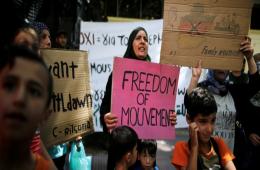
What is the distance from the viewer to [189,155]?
2906 mm

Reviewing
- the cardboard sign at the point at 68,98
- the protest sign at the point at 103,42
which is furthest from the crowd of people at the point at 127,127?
the protest sign at the point at 103,42

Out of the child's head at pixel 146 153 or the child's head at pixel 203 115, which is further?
the child's head at pixel 146 153

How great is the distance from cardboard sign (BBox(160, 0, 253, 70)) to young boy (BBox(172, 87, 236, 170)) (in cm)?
77

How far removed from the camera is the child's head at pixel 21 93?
1475 millimetres

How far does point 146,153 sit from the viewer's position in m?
3.92

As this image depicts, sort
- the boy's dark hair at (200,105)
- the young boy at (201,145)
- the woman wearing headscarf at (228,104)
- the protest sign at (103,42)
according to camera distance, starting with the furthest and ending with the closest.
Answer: the protest sign at (103,42), the woman wearing headscarf at (228,104), the boy's dark hair at (200,105), the young boy at (201,145)

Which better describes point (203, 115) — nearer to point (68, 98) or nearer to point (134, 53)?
point (68, 98)

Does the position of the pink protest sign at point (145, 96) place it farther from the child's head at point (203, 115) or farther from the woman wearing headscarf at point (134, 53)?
the child's head at point (203, 115)

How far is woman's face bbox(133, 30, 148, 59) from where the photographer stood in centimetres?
391

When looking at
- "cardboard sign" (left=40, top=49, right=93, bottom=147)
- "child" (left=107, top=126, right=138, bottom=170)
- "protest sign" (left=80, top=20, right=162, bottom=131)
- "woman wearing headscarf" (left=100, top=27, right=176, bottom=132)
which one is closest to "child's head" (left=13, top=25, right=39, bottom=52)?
"cardboard sign" (left=40, top=49, right=93, bottom=147)

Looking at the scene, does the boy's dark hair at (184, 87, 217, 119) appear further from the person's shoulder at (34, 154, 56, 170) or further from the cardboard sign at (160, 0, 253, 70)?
the person's shoulder at (34, 154, 56, 170)

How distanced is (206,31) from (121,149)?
4.00 ft

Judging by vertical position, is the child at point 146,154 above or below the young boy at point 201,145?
below

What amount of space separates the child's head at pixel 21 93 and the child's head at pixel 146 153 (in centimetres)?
238
